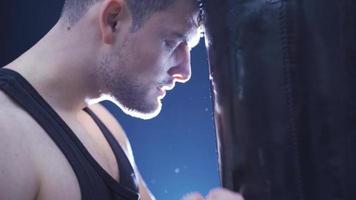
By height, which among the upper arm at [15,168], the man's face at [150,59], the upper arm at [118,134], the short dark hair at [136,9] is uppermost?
the short dark hair at [136,9]

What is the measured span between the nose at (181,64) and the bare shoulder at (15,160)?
13.6 inches

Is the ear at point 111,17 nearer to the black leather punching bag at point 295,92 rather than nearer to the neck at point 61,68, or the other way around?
the neck at point 61,68

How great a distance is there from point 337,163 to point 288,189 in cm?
5

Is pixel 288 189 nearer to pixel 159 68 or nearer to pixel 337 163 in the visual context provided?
pixel 337 163

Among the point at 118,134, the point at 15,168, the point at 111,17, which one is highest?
the point at 111,17

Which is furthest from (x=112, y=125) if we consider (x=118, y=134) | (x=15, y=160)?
(x=15, y=160)

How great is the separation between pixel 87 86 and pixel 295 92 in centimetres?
54

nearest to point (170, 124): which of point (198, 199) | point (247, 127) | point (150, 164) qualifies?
point (150, 164)

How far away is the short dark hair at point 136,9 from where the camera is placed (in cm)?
84

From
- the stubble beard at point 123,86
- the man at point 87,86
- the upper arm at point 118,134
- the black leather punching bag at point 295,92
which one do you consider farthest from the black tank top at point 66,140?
the black leather punching bag at point 295,92

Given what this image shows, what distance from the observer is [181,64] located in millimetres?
909

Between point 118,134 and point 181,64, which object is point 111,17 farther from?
point 118,134

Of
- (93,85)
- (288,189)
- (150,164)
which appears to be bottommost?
(288,189)

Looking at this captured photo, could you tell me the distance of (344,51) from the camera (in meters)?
0.41
